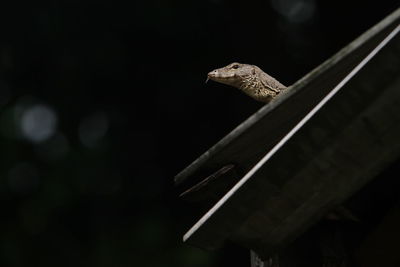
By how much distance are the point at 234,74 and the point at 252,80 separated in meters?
0.08

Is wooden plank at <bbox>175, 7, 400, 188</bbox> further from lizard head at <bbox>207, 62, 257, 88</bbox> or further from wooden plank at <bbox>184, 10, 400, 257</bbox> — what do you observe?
lizard head at <bbox>207, 62, 257, 88</bbox>

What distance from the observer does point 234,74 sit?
318 centimetres

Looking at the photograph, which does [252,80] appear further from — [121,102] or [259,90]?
[121,102]

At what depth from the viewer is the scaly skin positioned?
123 inches

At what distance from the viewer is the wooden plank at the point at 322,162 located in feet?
6.04

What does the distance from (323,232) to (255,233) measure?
0.23m

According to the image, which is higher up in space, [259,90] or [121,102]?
[259,90]

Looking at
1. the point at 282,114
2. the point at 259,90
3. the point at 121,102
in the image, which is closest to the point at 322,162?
the point at 282,114

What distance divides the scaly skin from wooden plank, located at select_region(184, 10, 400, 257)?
3.30 feet

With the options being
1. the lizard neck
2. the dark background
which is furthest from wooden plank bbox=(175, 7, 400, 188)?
the dark background

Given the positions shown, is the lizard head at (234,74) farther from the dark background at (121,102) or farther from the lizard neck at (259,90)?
the dark background at (121,102)

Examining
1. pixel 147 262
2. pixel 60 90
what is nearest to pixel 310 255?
pixel 147 262

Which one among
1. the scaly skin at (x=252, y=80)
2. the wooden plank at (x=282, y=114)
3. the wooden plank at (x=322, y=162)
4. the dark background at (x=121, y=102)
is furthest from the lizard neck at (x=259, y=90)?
the dark background at (x=121, y=102)

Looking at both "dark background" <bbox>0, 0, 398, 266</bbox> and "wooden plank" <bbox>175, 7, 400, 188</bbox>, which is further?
"dark background" <bbox>0, 0, 398, 266</bbox>
